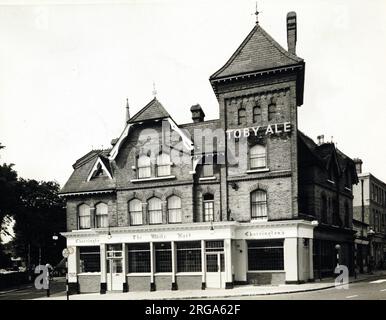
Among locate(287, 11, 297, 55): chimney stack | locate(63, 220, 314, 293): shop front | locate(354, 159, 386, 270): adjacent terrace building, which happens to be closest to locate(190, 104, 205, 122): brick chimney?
locate(287, 11, 297, 55): chimney stack

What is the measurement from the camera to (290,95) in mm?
28984

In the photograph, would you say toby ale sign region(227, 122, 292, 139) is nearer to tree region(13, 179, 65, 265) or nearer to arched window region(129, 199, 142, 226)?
arched window region(129, 199, 142, 226)

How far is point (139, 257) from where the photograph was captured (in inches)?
1239

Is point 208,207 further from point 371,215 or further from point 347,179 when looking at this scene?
point 371,215

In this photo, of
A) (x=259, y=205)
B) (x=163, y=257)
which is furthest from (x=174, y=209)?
(x=259, y=205)

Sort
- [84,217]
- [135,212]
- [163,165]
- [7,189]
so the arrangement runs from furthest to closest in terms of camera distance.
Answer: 1. [7,189]
2. [84,217]
3. [135,212]
4. [163,165]

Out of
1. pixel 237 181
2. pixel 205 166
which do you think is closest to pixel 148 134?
pixel 205 166

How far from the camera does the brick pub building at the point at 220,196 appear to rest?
1136 inches

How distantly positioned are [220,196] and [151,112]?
7.21 meters

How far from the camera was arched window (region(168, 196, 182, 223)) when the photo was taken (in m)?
31.3

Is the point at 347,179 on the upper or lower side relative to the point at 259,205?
upper

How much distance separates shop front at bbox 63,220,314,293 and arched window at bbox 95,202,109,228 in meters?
2.14

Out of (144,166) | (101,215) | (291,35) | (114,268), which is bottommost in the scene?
(114,268)
